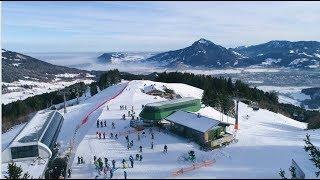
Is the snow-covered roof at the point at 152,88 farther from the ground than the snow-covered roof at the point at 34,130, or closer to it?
farther from the ground

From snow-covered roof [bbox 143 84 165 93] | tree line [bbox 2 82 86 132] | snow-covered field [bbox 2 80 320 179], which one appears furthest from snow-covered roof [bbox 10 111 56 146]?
snow-covered roof [bbox 143 84 165 93]

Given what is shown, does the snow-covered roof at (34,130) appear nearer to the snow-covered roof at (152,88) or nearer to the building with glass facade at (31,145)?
the building with glass facade at (31,145)

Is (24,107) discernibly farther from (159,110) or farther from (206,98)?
(159,110)

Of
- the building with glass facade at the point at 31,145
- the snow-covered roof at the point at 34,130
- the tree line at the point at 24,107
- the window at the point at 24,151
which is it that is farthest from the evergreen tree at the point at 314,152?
the tree line at the point at 24,107

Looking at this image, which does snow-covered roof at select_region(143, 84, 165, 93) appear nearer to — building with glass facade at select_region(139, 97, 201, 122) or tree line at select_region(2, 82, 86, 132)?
tree line at select_region(2, 82, 86, 132)

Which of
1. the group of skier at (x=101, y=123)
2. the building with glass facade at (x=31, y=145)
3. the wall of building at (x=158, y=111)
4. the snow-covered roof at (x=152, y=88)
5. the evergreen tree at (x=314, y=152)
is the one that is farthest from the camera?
the snow-covered roof at (x=152, y=88)

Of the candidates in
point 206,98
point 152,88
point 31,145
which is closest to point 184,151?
point 31,145

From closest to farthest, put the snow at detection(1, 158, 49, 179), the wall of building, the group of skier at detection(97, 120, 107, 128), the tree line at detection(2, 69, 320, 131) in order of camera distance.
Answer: the snow at detection(1, 158, 49, 179) → the wall of building → the group of skier at detection(97, 120, 107, 128) → the tree line at detection(2, 69, 320, 131)
